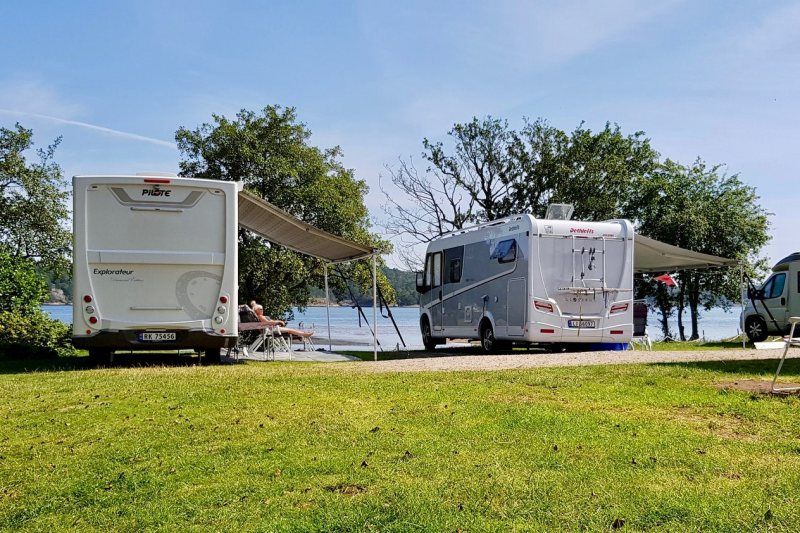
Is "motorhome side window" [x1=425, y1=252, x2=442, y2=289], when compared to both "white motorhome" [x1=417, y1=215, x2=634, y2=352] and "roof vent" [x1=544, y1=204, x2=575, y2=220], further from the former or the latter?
"roof vent" [x1=544, y1=204, x2=575, y2=220]

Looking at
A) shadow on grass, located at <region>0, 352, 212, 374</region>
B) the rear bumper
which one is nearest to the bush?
shadow on grass, located at <region>0, 352, 212, 374</region>

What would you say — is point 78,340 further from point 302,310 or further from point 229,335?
point 302,310

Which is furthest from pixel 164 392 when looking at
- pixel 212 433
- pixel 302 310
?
pixel 302 310

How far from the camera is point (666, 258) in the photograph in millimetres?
18250

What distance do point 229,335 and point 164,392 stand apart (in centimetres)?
395

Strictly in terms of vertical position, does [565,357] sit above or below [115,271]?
below

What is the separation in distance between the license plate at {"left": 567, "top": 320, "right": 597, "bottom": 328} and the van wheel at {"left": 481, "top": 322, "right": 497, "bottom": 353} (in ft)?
5.57

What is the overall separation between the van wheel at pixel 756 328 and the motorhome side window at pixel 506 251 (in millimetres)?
9250

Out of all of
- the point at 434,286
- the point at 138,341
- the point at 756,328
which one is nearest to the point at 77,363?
the point at 138,341

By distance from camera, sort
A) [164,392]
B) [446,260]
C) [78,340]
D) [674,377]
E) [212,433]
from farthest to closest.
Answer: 1. [446,260]
2. [78,340]
3. [674,377]
4. [164,392]
5. [212,433]

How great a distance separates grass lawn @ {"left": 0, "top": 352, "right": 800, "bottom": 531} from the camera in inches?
154

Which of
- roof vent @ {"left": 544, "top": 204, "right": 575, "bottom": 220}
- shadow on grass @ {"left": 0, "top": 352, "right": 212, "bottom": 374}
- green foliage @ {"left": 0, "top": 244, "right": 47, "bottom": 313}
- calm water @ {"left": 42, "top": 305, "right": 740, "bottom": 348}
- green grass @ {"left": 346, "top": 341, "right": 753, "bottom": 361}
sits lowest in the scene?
calm water @ {"left": 42, "top": 305, "right": 740, "bottom": 348}

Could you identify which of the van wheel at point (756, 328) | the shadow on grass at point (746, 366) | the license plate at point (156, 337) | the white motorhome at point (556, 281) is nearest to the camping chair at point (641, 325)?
the white motorhome at point (556, 281)

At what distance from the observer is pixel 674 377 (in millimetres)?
8773
